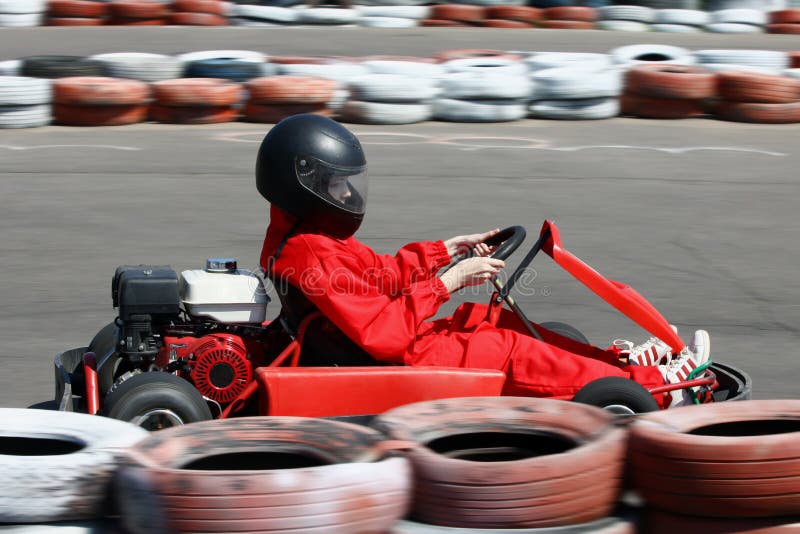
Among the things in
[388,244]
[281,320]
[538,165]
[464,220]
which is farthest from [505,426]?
[538,165]

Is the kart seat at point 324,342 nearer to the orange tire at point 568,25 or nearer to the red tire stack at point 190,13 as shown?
the red tire stack at point 190,13

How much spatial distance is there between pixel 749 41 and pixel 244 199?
36.8 ft

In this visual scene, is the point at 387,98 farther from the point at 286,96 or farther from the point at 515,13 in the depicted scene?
the point at 515,13

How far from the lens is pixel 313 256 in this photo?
3600 millimetres

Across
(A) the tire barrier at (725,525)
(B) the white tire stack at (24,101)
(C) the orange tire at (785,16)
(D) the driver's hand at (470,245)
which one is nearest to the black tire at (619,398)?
(D) the driver's hand at (470,245)

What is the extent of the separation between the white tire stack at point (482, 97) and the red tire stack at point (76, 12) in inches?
333

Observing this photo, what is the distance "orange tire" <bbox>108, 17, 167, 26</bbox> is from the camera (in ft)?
57.5

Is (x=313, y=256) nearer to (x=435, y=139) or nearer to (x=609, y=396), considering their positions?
(x=609, y=396)

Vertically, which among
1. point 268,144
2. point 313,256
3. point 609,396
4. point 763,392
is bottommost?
point 763,392

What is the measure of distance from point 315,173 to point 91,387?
1080mm

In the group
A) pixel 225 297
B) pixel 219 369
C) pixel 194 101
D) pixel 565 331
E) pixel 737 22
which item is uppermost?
pixel 737 22

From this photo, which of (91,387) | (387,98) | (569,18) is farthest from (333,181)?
(569,18)

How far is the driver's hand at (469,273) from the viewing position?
12.3 feet

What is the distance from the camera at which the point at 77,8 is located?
17328 mm
